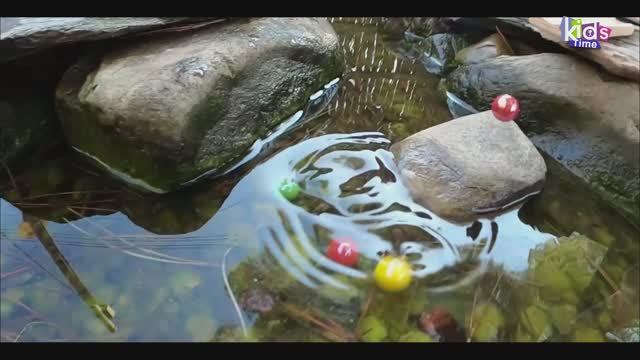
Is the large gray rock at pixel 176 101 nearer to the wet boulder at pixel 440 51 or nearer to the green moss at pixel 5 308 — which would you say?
the green moss at pixel 5 308

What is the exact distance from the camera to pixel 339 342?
2.51 m

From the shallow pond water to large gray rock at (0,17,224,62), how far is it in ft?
2.50

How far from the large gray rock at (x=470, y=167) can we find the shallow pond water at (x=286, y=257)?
0.09 metres

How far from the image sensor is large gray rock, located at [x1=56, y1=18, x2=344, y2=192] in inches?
123

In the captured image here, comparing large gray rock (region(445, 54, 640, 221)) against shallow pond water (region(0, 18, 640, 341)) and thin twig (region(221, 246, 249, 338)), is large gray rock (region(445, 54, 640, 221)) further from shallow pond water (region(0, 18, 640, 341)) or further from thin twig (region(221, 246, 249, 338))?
thin twig (region(221, 246, 249, 338))

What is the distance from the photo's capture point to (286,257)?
114 inches

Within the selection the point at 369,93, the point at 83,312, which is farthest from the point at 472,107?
the point at 83,312

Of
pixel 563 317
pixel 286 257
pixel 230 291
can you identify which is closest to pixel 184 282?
pixel 230 291

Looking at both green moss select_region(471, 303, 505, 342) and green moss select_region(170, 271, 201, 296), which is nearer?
green moss select_region(471, 303, 505, 342)

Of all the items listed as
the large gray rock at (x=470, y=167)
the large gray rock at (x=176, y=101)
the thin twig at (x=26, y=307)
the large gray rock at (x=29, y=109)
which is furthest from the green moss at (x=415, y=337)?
the large gray rock at (x=29, y=109)

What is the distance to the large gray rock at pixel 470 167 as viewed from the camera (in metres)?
3.23

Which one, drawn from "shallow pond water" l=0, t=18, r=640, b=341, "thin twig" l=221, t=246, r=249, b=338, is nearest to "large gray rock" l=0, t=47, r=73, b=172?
"shallow pond water" l=0, t=18, r=640, b=341

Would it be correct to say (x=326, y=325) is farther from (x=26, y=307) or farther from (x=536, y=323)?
(x=26, y=307)
